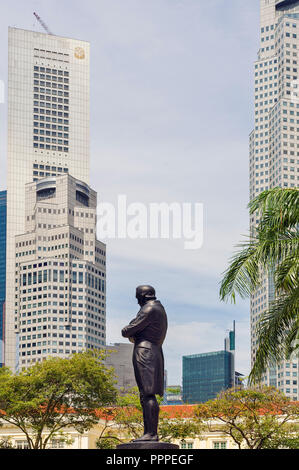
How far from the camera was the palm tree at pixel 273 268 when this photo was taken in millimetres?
18156

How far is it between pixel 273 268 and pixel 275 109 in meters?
160

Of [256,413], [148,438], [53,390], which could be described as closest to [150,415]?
[148,438]

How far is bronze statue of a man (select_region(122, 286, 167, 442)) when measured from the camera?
1634 cm

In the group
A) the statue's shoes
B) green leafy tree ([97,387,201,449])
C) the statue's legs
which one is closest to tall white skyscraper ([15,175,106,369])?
green leafy tree ([97,387,201,449])

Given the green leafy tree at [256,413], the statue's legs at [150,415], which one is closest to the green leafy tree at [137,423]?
the green leafy tree at [256,413]

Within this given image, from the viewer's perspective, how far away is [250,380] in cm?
1859

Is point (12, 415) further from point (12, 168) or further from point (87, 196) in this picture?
point (12, 168)

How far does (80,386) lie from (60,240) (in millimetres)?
127448

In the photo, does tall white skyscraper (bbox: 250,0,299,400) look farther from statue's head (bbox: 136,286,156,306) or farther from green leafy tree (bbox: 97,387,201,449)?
statue's head (bbox: 136,286,156,306)

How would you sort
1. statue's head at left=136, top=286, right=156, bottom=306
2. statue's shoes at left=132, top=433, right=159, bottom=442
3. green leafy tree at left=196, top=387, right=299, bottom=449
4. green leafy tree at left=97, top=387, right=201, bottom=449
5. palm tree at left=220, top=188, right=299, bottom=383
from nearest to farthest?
statue's shoes at left=132, top=433, right=159, bottom=442 → statue's head at left=136, top=286, right=156, bottom=306 → palm tree at left=220, top=188, right=299, bottom=383 → green leafy tree at left=196, top=387, right=299, bottom=449 → green leafy tree at left=97, top=387, right=201, bottom=449

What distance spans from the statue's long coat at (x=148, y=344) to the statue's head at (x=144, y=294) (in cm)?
18

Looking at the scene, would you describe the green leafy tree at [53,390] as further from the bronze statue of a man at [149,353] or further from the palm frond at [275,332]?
the bronze statue of a man at [149,353]

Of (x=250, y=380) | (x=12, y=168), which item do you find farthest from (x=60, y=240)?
(x=250, y=380)
